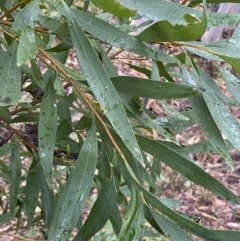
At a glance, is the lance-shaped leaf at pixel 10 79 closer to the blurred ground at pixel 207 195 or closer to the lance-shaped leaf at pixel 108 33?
the lance-shaped leaf at pixel 108 33

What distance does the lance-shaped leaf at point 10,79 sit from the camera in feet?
2.01

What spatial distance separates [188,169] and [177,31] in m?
0.23

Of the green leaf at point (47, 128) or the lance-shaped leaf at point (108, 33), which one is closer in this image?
the lance-shaped leaf at point (108, 33)

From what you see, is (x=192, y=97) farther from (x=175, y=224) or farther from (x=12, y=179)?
(x=12, y=179)

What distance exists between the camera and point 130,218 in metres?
0.63

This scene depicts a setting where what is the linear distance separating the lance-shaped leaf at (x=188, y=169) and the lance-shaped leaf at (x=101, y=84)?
4.8 inches

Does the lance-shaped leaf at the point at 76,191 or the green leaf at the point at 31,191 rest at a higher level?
the lance-shaped leaf at the point at 76,191

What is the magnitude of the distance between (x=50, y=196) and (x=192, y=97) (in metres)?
0.44

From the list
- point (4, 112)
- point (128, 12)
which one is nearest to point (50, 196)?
point (4, 112)

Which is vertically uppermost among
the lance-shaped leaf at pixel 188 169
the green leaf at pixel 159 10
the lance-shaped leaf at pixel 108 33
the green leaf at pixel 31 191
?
the green leaf at pixel 159 10

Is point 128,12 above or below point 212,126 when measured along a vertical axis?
above

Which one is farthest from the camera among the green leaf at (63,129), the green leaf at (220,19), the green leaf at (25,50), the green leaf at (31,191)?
the green leaf at (31,191)

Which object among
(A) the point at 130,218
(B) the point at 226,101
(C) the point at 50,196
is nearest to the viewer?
(A) the point at 130,218

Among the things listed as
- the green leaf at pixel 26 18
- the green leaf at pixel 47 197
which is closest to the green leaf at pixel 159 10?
the green leaf at pixel 26 18
